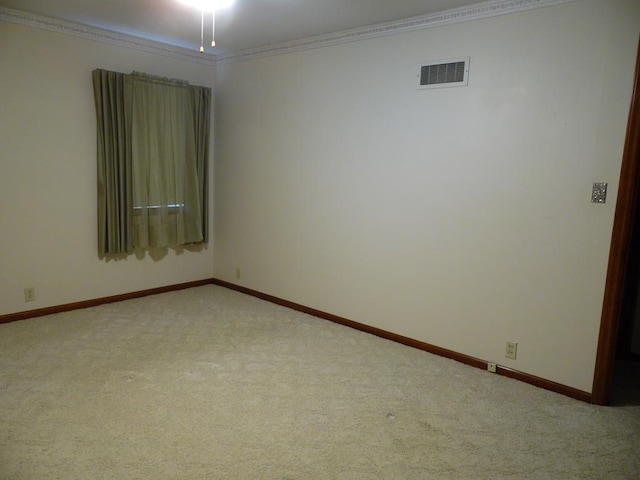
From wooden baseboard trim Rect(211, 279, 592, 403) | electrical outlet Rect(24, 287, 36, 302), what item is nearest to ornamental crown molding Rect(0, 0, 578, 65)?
electrical outlet Rect(24, 287, 36, 302)

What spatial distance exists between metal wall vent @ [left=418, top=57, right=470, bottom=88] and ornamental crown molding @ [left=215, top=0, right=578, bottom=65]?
0.87 feet

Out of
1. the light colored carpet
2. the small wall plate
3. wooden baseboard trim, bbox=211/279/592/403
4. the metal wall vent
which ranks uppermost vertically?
the metal wall vent

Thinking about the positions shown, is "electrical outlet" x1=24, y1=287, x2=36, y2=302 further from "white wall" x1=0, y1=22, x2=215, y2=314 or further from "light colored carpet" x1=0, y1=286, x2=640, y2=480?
"light colored carpet" x1=0, y1=286, x2=640, y2=480

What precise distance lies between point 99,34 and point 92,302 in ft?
8.01

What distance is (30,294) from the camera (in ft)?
12.7

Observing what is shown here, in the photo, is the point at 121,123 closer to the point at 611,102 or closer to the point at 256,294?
the point at 256,294

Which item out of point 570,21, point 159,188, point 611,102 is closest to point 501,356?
point 611,102

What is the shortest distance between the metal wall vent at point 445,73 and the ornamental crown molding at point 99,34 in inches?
100

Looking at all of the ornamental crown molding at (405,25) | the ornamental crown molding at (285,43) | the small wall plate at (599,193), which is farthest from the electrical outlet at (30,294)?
the small wall plate at (599,193)

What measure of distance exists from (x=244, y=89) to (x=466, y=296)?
9.96 ft

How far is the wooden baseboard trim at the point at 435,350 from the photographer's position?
2848 mm

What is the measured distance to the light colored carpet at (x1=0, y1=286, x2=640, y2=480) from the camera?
2.12 m

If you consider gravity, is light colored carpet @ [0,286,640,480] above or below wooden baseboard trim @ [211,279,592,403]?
below

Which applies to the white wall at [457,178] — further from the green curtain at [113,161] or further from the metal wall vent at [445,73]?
the green curtain at [113,161]
